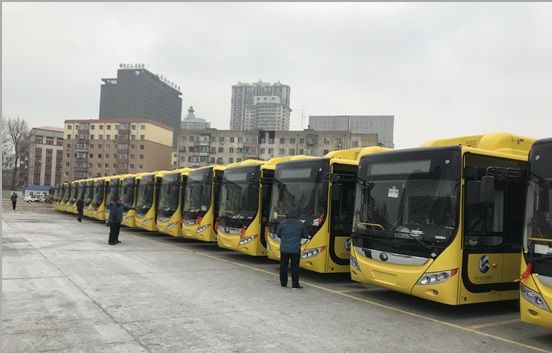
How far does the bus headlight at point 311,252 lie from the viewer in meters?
Result: 10.4

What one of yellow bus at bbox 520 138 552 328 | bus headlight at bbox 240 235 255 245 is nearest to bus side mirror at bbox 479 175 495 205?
yellow bus at bbox 520 138 552 328

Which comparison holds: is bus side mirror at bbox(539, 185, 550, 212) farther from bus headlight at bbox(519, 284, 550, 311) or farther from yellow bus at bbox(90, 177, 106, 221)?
yellow bus at bbox(90, 177, 106, 221)

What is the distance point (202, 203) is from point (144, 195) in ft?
22.5

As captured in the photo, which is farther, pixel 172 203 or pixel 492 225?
pixel 172 203

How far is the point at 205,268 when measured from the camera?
1212cm

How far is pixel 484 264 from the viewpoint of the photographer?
313 inches

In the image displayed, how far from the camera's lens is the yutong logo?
7891mm

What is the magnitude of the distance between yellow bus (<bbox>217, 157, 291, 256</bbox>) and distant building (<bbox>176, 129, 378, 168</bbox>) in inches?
2890

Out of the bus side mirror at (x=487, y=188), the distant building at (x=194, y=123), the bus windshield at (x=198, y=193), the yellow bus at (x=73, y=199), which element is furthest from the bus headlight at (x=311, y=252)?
the distant building at (x=194, y=123)

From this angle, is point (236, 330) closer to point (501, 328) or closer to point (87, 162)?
point (501, 328)

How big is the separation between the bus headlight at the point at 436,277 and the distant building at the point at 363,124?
9690cm

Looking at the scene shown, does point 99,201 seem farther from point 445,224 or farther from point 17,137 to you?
point 17,137

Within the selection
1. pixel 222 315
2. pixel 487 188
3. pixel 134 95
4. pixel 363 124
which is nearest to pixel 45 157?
pixel 134 95

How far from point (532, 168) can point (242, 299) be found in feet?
17.0
